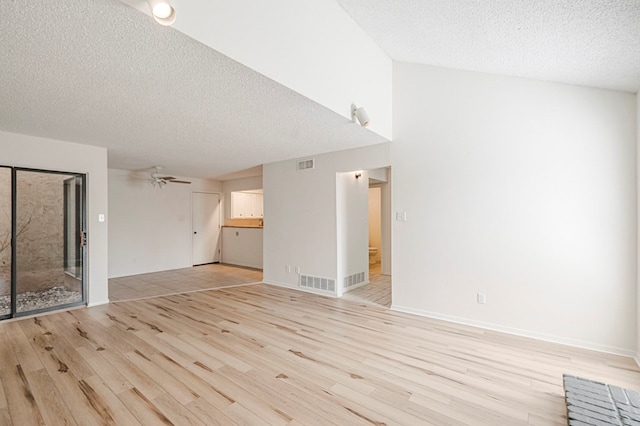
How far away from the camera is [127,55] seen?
199 cm

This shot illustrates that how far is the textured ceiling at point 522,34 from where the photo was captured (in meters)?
2.04

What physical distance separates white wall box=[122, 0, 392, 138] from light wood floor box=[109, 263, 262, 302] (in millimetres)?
4250

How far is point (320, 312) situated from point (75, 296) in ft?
12.0

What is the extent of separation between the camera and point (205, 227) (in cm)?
832

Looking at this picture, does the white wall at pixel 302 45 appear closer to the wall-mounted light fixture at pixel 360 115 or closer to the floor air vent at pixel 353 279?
the wall-mounted light fixture at pixel 360 115

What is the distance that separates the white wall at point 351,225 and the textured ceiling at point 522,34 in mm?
2322

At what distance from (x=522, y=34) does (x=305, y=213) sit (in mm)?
3771

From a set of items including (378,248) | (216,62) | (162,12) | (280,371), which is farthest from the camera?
(378,248)

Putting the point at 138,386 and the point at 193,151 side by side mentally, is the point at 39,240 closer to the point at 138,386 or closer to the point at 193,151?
the point at 193,151

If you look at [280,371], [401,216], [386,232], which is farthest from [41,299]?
[386,232]

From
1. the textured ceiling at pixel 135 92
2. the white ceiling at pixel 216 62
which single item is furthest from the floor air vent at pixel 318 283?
the white ceiling at pixel 216 62

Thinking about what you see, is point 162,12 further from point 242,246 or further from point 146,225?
point 242,246

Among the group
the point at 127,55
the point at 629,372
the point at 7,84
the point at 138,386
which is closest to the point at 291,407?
the point at 138,386

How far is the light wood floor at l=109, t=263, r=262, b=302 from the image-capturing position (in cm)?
512
